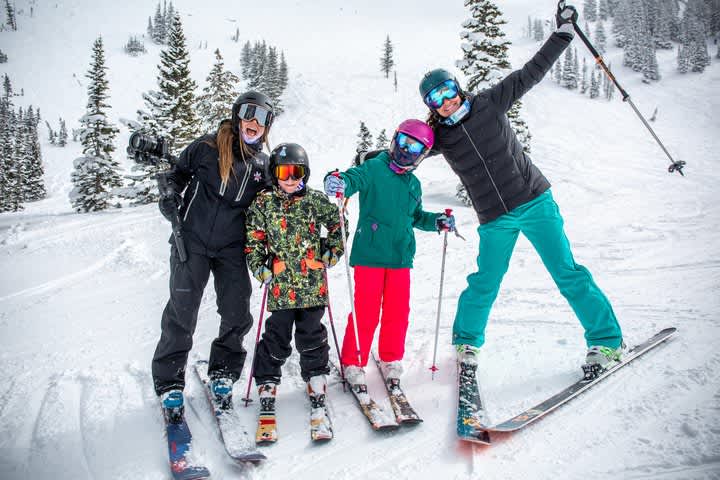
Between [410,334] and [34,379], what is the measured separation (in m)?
3.77

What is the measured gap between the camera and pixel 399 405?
3125 millimetres

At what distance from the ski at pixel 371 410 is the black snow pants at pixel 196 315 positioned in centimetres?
102

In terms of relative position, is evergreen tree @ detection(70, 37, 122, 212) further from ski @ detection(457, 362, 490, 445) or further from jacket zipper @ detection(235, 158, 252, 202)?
Result: ski @ detection(457, 362, 490, 445)

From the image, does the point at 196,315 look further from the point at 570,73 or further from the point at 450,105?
the point at 570,73

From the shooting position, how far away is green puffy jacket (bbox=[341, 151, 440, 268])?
3420 mm

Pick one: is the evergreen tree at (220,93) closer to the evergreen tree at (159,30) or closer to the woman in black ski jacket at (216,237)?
the woman in black ski jacket at (216,237)

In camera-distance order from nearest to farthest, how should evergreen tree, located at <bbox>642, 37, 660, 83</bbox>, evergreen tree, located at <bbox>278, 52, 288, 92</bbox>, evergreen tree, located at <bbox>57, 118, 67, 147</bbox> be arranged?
evergreen tree, located at <bbox>642, 37, 660, 83</bbox>
evergreen tree, located at <bbox>278, 52, 288, 92</bbox>
evergreen tree, located at <bbox>57, 118, 67, 147</bbox>

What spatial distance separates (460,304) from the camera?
12.4ft

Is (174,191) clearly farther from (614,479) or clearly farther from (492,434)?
(614,479)

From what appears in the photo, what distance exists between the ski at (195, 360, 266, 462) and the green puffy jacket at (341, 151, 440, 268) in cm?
152

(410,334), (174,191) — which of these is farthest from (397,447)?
(174,191)

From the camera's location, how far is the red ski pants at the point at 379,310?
3.46m

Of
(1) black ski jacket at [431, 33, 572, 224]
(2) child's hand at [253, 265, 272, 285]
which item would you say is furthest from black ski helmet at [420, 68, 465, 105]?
(2) child's hand at [253, 265, 272, 285]

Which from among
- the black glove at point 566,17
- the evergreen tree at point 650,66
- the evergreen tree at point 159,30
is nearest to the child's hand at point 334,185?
the black glove at point 566,17
